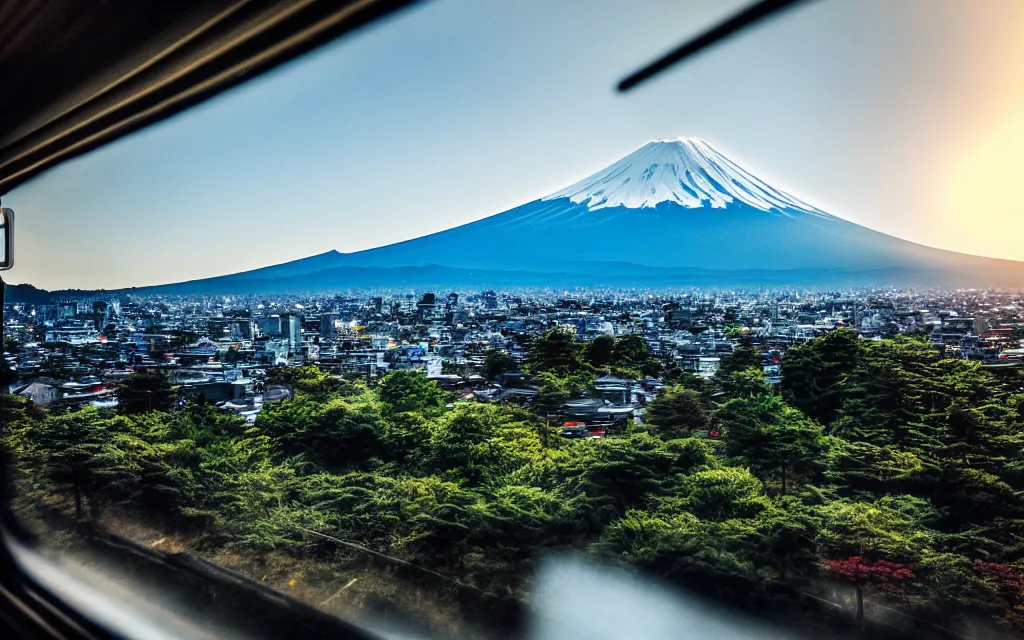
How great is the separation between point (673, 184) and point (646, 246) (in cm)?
86

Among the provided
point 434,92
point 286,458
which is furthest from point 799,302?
point 286,458

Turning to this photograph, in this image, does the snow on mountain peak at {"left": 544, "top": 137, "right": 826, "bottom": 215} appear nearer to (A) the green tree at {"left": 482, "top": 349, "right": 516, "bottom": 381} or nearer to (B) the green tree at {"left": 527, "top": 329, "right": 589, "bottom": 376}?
(B) the green tree at {"left": 527, "top": 329, "right": 589, "bottom": 376}

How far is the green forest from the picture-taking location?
257 cm

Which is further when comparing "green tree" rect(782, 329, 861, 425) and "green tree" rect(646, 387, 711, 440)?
"green tree" rect(646, 387, 711, 440)

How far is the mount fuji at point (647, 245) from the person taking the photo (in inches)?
160

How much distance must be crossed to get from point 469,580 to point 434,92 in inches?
99.2

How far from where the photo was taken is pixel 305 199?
286 cm

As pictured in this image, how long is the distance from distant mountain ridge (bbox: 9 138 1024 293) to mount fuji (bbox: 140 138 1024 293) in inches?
0.5

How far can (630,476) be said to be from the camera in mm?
3803

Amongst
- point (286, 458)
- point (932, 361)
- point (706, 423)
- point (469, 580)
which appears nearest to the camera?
point (932, 361)

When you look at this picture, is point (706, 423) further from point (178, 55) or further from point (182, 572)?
point (178, 55)

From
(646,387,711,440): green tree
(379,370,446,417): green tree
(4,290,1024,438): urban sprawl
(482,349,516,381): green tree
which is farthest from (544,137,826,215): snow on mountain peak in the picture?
(379,370,446,417): green tree

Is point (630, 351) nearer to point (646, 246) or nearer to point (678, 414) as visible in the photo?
point (678, 414)

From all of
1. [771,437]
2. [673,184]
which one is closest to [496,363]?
[771,437]
